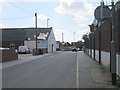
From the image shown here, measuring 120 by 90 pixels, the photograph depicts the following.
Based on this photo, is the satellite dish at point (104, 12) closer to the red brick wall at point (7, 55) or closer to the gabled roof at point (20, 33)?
the red brick wall at point (7, 55)

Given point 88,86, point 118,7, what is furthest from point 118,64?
point 88,86

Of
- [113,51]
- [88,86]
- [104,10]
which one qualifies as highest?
[104,10]

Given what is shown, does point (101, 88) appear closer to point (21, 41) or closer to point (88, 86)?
point (88, 86)

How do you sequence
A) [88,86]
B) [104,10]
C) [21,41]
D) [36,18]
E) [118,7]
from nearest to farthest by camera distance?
[88,86]
[104,10]
[118,7]
[36,18]
[21,41]

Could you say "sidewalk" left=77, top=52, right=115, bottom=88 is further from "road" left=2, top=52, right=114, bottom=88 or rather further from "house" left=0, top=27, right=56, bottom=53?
"house" left=0, top=27, right=56, bottom=53

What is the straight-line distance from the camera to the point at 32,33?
107 metres

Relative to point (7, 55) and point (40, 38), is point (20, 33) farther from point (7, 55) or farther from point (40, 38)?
point (7, 55)

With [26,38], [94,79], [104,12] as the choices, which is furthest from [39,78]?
[26,38]

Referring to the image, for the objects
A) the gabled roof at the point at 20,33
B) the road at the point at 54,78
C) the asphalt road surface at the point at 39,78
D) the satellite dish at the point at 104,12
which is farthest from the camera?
the gabled roof at the point at 20,33

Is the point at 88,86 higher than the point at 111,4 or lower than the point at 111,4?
lower

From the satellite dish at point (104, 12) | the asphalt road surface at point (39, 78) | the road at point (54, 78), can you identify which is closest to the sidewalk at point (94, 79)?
the road at point (54, 78)

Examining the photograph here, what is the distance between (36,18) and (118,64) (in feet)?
169

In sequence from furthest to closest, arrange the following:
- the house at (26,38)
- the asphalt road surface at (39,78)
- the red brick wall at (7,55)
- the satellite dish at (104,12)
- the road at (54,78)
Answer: the house at (26,38) → the red brick wall at (7,55) → the satellite dish at (104,12) → the road at (54,78) → the asphalt road surface at (39,78)

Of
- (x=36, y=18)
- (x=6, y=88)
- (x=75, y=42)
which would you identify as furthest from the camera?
(x=75, y=42)
